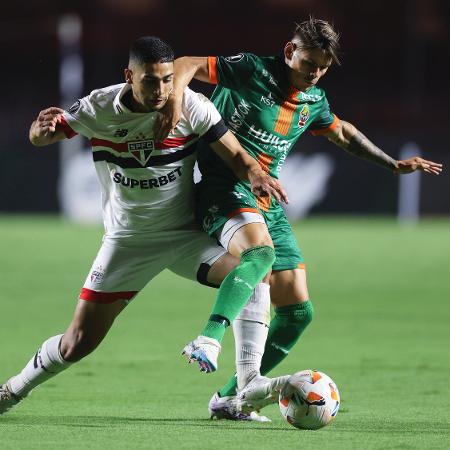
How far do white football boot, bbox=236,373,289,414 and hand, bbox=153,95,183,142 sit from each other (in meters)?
1.29

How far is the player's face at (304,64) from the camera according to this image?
6262 millimetres

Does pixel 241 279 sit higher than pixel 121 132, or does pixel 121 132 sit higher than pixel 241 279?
pixel 121 132

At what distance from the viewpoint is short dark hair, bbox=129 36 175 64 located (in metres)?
5.64

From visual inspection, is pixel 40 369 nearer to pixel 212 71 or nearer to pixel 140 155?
pixel 140 155

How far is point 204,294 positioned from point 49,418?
269 inches

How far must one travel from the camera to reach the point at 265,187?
5707mm

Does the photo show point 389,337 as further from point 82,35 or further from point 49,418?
point 82,35

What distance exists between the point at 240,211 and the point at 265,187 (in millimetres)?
372

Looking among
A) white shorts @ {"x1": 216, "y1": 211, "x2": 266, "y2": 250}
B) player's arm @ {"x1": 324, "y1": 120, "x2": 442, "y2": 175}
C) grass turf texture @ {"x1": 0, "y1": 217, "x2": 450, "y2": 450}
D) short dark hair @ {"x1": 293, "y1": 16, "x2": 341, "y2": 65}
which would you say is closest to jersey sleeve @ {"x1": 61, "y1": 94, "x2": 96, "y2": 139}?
white shorts @ {"x1": 216, "y1": 211, "x2": 266, "y2": 250}

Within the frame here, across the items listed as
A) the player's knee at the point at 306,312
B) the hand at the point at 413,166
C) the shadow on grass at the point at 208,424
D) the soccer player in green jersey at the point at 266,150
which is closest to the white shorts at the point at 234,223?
the soccer player in green jersey at the point at 266,150

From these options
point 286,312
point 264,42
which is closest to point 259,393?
point 286,312

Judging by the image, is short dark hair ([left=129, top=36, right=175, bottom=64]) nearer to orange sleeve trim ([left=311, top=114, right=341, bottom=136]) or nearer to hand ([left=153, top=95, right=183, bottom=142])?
hand ([left=153, top=95, right=183, bottom=142])

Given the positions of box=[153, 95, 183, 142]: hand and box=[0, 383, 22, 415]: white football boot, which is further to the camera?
box=[0, 383, 22, 415]: white football boot

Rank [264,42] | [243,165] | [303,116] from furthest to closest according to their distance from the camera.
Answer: [264,42]
[303,116]
[243,165]
